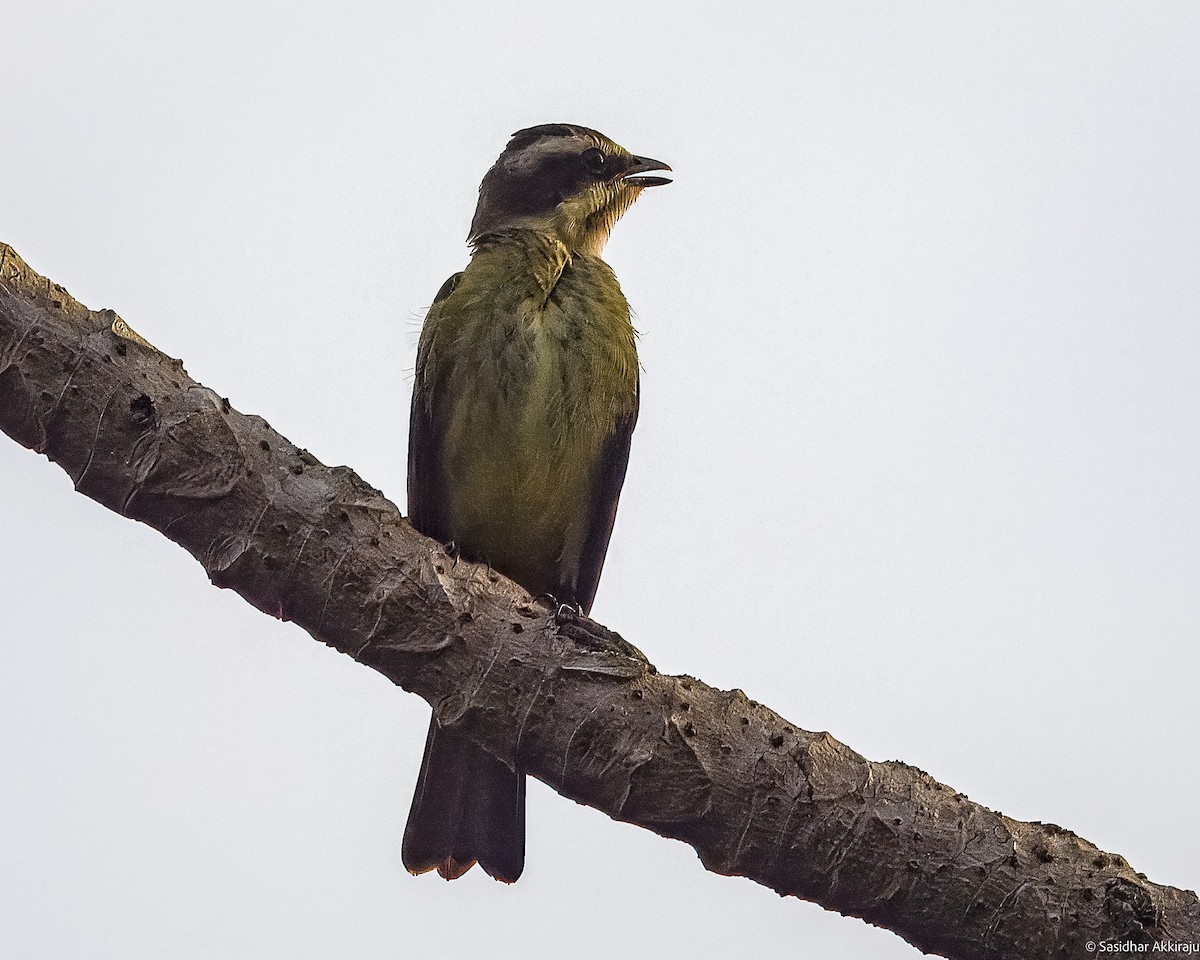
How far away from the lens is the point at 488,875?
435 cm

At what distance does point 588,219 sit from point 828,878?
9.37ft

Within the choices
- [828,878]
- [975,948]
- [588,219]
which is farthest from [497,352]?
[975,948]

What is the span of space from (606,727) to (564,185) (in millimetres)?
2682

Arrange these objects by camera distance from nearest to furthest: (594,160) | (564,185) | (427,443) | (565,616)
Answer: (565,616)
(427,443)
(564,185)
(594,160)

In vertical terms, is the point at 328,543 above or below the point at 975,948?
above

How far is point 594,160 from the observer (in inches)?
213

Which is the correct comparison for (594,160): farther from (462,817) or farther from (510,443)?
(462,817)

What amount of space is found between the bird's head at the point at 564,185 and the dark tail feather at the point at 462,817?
1988 millimetres

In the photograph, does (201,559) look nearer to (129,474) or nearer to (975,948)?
(129,474)

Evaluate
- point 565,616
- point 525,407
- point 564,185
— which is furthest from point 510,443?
point 564,185

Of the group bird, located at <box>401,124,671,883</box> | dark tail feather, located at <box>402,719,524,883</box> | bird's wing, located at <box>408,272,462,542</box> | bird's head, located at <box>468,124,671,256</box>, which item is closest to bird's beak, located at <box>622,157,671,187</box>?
bird's head, located at <box>468,124,671,256</box>

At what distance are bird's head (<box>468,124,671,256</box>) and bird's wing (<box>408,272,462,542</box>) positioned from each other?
1.96 feet

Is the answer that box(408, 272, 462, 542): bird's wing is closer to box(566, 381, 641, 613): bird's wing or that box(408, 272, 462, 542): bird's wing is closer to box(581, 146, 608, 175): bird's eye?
box(566, 381, 641, 613): bird's wing

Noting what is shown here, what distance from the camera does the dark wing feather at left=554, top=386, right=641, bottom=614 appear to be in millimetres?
4672
